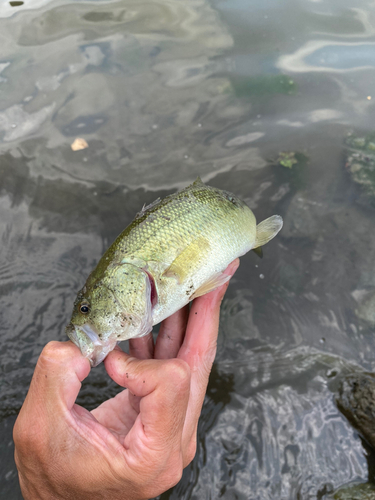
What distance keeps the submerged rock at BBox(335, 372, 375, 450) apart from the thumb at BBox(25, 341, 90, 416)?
9.08 feet

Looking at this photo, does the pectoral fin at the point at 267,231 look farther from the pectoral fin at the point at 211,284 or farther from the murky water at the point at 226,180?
the murky water at the point at 226,180

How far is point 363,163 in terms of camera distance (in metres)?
4.58

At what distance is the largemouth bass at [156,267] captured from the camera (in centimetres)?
241

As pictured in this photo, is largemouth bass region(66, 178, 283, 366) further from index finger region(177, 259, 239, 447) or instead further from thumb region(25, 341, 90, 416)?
index finger region(177, 259, 239, 447)

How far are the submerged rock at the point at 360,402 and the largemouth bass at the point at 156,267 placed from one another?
198cm

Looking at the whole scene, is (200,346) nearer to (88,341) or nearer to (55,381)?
(88,341)

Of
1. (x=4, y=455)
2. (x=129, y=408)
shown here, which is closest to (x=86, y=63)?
(x=129, y=408)

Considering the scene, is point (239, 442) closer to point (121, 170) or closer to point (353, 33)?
point (121, 170)

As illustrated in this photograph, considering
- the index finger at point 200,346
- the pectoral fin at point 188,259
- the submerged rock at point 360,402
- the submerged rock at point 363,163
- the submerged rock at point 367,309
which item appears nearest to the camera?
the pectoral fin at point 188,259

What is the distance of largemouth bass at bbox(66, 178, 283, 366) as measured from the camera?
7.91ft

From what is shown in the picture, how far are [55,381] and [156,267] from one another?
3.21 feet

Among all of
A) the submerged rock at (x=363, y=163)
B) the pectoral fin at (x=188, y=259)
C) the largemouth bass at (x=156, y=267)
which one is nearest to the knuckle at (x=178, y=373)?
the largemouth bass at (x=156, y=267)

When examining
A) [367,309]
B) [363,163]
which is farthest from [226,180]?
[367,309]

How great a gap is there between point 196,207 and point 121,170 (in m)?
2.08
